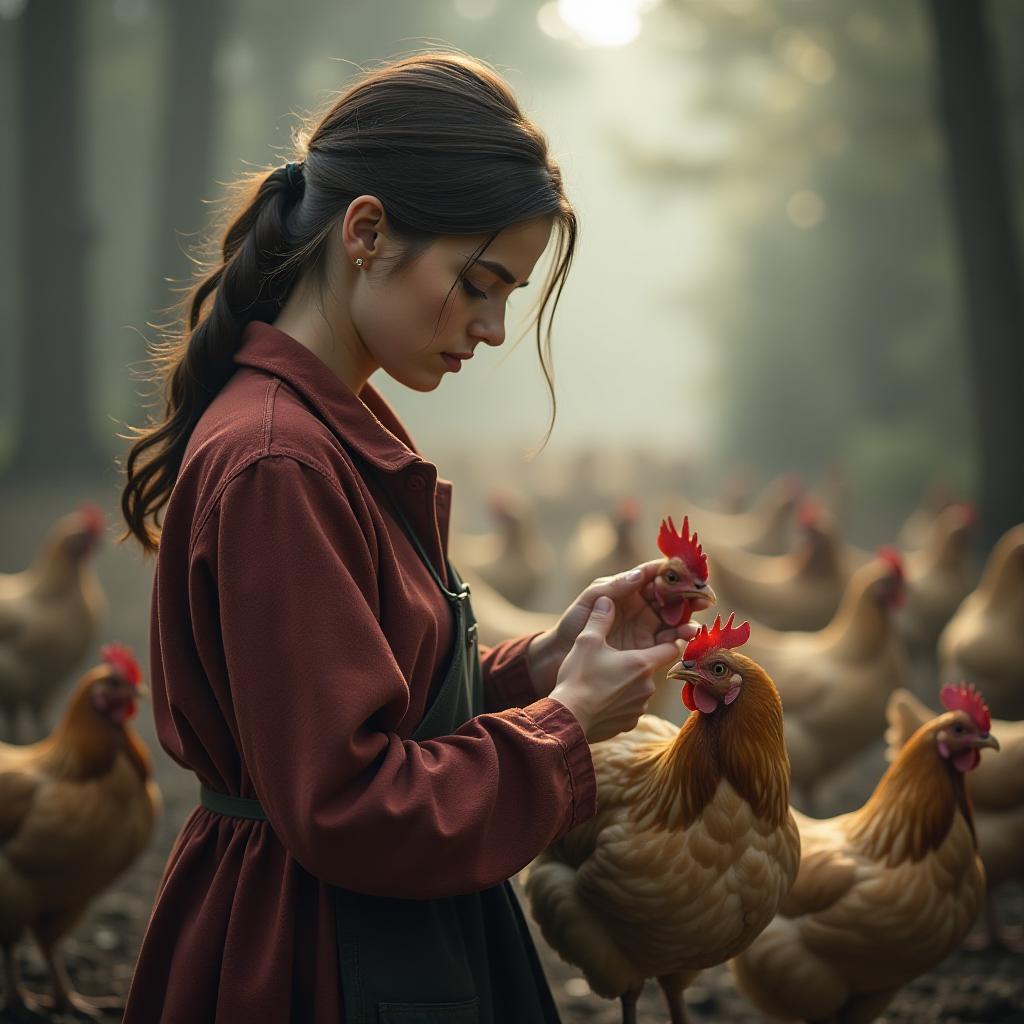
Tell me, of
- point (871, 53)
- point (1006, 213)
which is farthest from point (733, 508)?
A: point (871, 53)

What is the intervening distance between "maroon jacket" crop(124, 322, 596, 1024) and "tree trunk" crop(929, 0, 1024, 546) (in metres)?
7.82

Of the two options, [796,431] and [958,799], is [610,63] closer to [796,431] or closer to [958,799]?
[796,431]

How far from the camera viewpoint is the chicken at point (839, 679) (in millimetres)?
3867

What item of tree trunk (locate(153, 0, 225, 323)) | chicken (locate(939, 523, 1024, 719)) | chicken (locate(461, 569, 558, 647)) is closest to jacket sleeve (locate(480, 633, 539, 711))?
chicken (locate(461, 569, 558, 647))

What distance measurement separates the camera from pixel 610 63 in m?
18.2

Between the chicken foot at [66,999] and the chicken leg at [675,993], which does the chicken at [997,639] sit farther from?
the chicken foot at [66,999]

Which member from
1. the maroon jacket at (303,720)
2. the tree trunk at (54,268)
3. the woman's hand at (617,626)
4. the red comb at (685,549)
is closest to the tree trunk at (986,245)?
the red comb at (685,549)

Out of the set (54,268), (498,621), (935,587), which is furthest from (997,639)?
(54,268)

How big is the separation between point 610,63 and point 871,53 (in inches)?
344

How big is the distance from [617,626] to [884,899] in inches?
40.3

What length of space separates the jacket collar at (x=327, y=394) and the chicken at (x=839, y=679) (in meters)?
2.84

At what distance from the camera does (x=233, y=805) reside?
136cm

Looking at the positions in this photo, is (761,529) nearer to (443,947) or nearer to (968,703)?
(968,703)

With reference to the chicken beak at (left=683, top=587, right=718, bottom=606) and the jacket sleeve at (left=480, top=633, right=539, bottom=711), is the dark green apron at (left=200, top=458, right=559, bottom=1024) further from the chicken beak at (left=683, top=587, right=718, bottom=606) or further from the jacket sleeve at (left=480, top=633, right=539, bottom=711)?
the chicken beak at (left=683, top=587, right=718, bottom=606)
